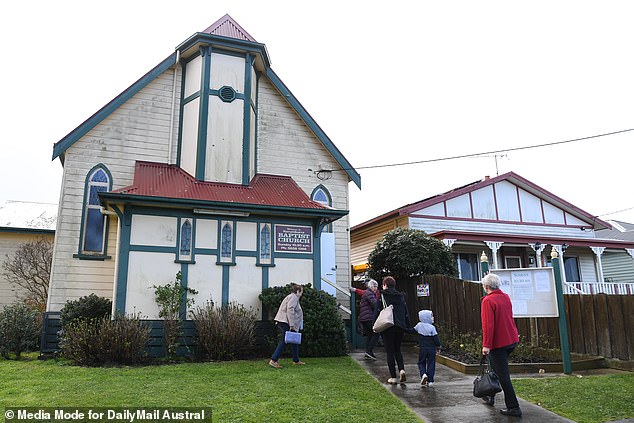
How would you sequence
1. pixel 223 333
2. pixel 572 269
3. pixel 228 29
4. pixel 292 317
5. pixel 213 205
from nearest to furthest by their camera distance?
pixel 292 317, pixel 223 333, pixel 213 205, pixel 228 29, pixel 572 269

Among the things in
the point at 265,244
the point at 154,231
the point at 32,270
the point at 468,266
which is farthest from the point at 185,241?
the point at 468,266

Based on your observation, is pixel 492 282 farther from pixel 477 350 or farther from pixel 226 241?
pixel 226 241

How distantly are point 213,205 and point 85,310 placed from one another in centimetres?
380

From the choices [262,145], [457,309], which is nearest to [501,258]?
[457,309]

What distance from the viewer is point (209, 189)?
45.2 ft

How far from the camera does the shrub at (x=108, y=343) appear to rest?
1023 cm

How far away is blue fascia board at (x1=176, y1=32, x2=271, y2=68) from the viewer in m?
15.2

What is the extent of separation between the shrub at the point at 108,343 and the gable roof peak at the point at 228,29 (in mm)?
9273

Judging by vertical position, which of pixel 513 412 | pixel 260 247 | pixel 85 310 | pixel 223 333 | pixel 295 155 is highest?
pixel 295 155

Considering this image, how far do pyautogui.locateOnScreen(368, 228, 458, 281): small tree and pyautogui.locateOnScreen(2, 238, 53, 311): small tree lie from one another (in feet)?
38.2

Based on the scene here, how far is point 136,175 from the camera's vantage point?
1394 cm

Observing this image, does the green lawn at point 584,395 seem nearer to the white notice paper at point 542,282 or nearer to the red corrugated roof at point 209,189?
the white notice paper at point 542,282

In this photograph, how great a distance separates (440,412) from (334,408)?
1439 millimetres

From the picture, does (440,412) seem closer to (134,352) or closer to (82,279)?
(134,352)
